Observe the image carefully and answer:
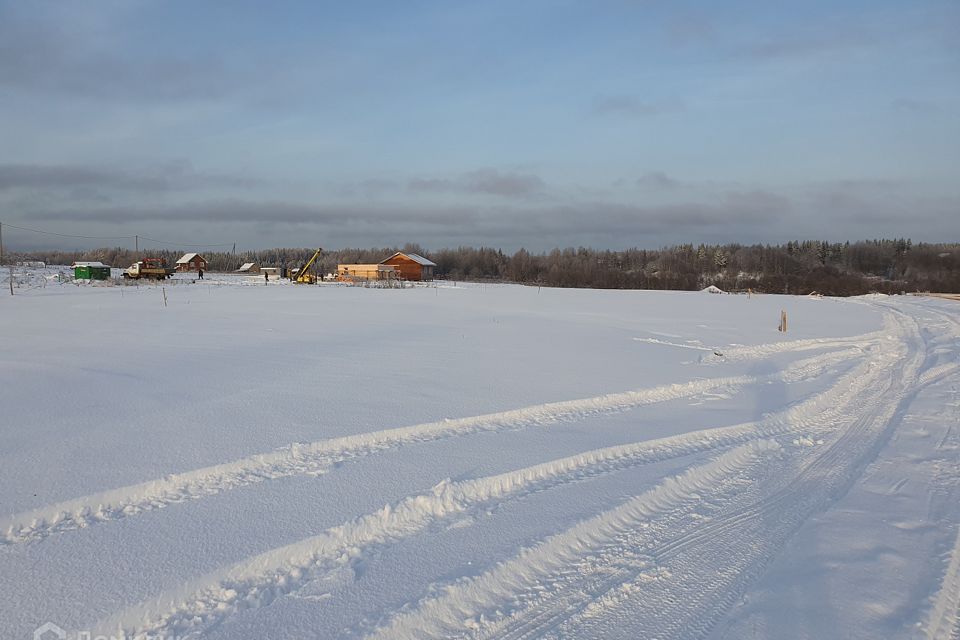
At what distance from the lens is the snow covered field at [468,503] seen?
3.66 m

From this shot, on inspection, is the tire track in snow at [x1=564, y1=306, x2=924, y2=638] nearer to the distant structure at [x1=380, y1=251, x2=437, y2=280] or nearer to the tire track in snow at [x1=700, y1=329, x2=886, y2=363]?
the tire track in snow at [x1=700, y1=329, x2=886, y2=363]

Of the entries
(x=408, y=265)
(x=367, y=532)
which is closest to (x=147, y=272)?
(x=408, y=265)

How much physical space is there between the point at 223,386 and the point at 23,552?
5.52m

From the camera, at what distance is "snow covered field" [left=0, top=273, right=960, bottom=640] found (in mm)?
3656

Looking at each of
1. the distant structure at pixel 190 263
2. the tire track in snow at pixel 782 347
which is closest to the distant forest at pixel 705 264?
the distant structure at pixel 190 263

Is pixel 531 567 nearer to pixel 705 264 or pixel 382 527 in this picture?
pixel 382 527

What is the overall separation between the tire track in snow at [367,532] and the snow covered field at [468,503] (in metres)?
0.02

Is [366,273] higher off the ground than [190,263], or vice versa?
[190,263]

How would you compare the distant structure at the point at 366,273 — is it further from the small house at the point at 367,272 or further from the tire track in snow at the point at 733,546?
the tire track in snow at the point at 733,546

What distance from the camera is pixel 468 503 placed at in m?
5.22

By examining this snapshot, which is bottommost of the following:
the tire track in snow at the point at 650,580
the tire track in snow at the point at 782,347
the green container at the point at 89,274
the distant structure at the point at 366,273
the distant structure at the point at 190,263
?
the tire track in snow at the point at 650,580

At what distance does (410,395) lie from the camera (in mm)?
9320

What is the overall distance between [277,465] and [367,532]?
1846 mm

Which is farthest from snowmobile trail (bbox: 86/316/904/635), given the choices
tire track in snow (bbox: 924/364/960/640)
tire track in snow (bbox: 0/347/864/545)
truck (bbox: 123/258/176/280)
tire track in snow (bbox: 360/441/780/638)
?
truck (bbox: 123/258/176/280)
